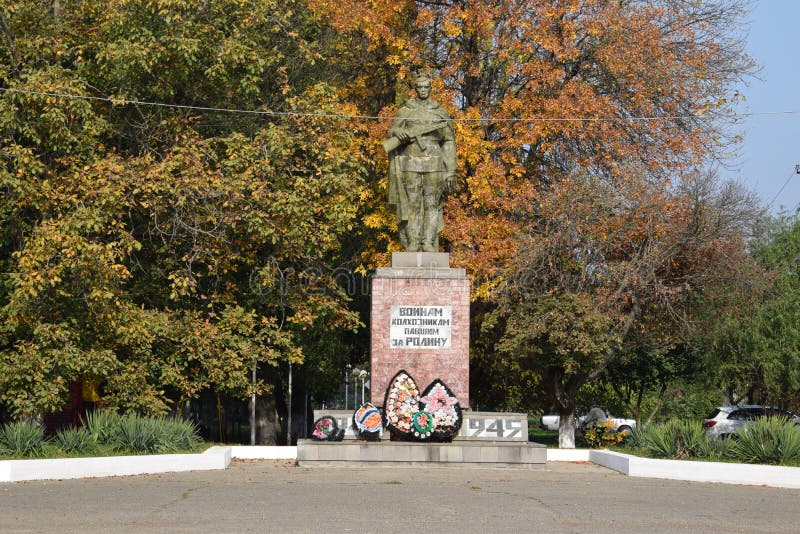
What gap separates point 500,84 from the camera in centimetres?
2889

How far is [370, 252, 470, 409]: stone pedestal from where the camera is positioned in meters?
18.4

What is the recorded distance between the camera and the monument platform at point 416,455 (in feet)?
56.9

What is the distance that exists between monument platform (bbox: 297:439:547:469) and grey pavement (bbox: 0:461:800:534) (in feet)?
2.88

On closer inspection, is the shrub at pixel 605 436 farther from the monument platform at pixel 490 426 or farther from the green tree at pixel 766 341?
the green tree at pixel 766 341

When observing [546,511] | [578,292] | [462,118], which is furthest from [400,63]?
[546,511]

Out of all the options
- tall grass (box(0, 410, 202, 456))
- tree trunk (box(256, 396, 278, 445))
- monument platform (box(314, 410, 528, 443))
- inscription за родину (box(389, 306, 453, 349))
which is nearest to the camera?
tall grass (box(0, 410, 202, 456))

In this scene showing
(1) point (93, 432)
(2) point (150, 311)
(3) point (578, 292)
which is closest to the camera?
(1) point (93, 432)

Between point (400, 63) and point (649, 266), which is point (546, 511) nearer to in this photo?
point (649, 266)

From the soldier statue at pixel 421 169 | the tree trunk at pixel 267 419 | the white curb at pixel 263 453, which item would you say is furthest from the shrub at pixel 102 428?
the tree trunk at pixel 267 419

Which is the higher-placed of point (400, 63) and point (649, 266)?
point (400, 63)

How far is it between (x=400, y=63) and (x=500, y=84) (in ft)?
8.90

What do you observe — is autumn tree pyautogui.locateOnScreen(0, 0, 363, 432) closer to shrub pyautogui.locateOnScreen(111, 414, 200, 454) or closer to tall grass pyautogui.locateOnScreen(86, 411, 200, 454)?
tall grass pyautogui.locateOnScreen(86, 411, 200, 454)

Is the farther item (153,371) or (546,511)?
(153,371)

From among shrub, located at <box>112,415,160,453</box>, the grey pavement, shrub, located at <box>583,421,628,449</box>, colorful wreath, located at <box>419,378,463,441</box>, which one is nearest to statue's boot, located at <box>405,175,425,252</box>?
colorful wreath, located at <box>419,378,463,441</box>
